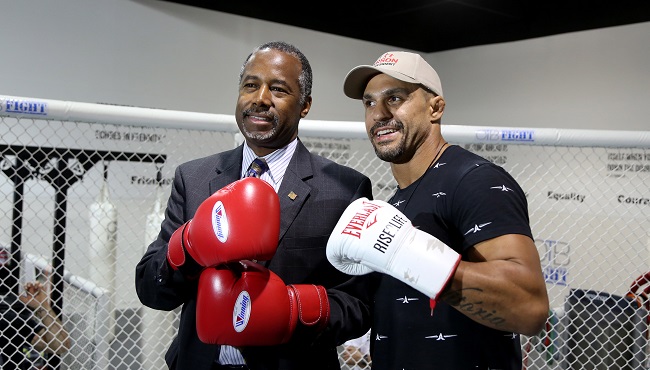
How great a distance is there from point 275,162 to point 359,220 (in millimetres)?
444

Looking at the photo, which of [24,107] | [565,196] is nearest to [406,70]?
[24,107]

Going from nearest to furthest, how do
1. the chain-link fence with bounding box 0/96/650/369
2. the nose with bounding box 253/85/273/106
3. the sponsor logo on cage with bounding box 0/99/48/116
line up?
the nose with bounding box 253/85/273/106
the sponsor logo on cage with bounding box 0/99/48/116
the chain-link fence with bounding box 0/96/650/369

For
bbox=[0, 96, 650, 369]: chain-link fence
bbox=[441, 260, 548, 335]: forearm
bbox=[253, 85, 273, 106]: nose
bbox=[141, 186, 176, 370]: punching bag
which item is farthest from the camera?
bbox=[141, 186, 176, 370]: punching bag

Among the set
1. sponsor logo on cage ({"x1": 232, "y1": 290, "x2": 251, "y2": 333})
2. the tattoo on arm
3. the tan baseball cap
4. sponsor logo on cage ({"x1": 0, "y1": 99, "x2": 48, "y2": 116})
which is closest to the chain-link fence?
sponsor logo on cage ({"x1": 0, "y1": 99, "x2": 48, "y2": 116})

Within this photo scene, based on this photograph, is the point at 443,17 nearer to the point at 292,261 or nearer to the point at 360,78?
the point at 360,78

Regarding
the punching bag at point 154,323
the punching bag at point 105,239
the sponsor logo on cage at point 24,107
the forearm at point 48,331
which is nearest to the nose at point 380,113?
the sponsor logo on cage at point 24,107

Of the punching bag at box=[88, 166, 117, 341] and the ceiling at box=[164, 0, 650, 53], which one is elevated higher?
the ceiling at box=[164, 0, 650, 53]

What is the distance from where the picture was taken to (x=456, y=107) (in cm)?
421

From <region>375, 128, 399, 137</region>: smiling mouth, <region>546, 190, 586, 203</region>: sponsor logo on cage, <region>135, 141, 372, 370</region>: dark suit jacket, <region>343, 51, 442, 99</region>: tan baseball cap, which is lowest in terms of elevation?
<region>546, 190, 586, 203</region>: sponsor logo on cage

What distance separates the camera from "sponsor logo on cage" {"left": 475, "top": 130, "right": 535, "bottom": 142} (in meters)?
1.83

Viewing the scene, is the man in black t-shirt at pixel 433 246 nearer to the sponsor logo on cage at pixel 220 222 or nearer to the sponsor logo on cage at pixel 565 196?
the sponsor logo on cage at pixel 220 222

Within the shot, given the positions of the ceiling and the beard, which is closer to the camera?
the beard

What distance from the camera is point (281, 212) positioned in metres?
1.32

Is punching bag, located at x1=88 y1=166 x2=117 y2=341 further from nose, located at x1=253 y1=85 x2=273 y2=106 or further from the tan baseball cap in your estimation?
the tan baseball cap
